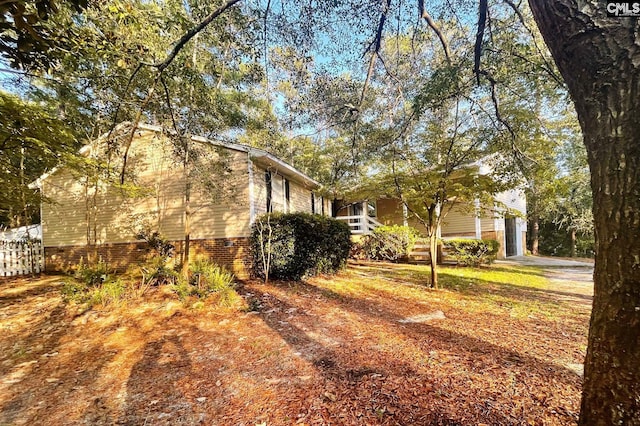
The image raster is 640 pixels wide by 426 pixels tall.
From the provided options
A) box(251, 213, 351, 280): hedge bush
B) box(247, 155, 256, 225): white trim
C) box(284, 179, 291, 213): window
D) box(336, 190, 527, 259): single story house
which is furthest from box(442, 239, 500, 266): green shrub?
box(247, 155, 256, 225): white trim

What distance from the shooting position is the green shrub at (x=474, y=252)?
38.4 feet

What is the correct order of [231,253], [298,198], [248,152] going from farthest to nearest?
[298,198] < [231,253] < [248,152]

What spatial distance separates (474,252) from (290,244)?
8.02 meters

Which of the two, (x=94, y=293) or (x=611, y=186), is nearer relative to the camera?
(x=611, y=186)

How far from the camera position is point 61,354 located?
4188mm

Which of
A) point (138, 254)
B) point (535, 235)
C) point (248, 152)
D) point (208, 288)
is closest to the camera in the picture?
point (208, 288)

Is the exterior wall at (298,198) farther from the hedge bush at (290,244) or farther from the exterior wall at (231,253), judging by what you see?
the exterior wall at (231,253)

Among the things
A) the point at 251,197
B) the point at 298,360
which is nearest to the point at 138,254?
the point at 251,197

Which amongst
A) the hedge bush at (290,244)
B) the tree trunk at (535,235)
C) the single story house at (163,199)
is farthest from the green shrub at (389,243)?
the tree trunk at (535,235)

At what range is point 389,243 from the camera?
1303 cm

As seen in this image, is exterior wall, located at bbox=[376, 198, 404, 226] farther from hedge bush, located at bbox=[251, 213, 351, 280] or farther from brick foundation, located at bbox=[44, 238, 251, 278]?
brick foundation, located at bbox=[44, 238, 251, 278]

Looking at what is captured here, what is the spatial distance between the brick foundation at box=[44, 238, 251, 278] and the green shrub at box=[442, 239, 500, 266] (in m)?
8.34

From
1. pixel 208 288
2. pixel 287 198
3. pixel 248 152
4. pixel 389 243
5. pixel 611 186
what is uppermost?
pixel 248 152

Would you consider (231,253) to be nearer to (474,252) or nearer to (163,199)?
(163,199)
